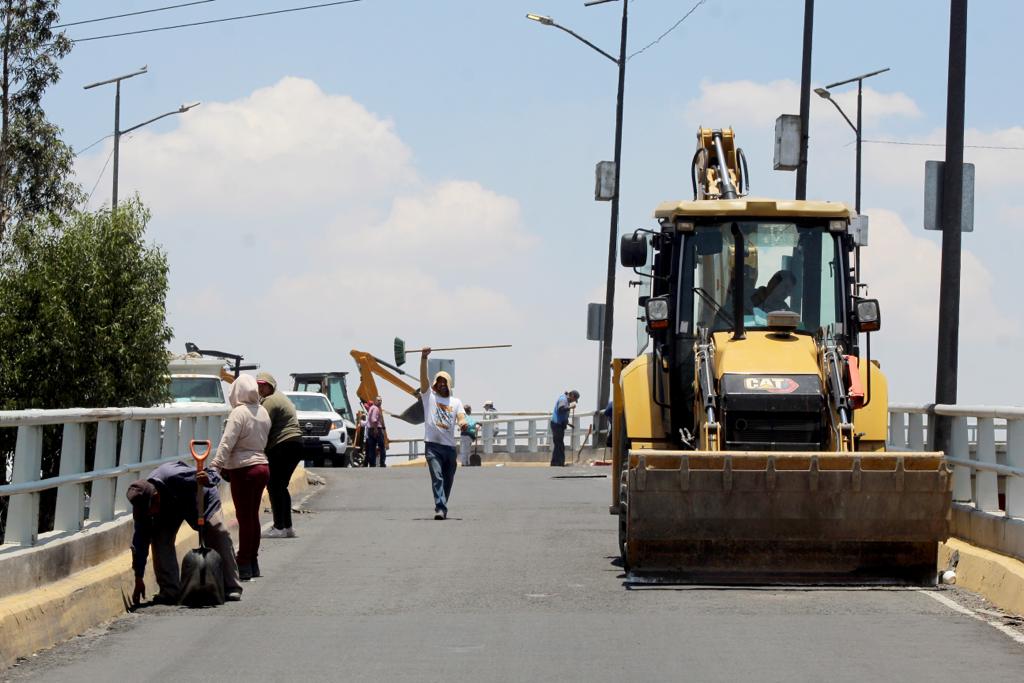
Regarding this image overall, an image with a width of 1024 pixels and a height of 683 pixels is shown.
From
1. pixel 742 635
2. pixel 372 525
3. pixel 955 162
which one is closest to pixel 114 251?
pixel 372 525

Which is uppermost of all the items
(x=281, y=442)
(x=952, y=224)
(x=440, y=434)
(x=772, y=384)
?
(x=952, y=224)

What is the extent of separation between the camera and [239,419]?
1339cm

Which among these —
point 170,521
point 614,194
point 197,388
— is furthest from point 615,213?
point 170,521

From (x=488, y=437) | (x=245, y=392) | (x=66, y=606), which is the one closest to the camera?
(x=66, y=606)

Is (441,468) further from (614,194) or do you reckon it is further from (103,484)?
(614,194)

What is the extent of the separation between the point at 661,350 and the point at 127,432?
428cm

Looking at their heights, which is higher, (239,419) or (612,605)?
(239,419)

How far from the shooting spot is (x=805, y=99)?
29859 millimetres

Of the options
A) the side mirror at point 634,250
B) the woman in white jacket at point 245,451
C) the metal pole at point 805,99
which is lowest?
the woman in white jacket at point 245,451

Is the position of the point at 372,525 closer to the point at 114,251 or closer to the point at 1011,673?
the point at 1011,673

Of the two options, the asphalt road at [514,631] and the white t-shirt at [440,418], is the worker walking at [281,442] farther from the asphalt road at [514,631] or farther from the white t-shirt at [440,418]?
the white t-shirt at [440,418]

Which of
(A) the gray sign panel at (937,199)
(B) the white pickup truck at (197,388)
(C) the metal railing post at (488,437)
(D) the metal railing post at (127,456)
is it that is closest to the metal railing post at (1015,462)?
(A) the gray sign panel at (937,199)

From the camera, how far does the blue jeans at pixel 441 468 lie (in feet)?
64.2

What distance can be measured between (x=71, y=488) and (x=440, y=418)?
26.4 ft
